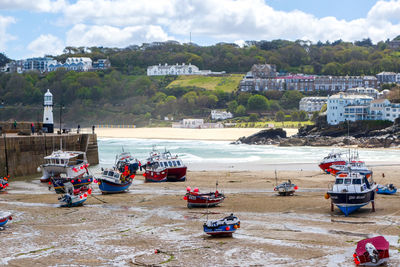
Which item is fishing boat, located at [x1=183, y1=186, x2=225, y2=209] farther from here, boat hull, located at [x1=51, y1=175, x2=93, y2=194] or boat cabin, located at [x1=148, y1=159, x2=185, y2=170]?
boat cabin, located at [x1=148, y1=159, x2=185, y2=170]

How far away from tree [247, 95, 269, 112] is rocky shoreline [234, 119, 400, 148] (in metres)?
54.0

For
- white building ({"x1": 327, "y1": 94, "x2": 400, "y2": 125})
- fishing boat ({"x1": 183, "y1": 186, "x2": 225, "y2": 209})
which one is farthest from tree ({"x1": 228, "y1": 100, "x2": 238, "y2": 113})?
fishing boat ({"x1": 183, "y1": 186, "x2": 225, "y2": 209})

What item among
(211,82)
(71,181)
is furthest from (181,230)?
(211,82)

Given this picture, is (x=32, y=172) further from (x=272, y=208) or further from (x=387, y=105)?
(x=387, y=105)

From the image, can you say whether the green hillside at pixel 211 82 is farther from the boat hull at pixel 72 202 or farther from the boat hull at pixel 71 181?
the boat hull at pixel 72 202

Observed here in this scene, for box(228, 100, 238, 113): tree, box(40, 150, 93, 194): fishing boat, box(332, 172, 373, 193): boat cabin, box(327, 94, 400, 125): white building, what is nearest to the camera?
box(332, 172, 373, 193): boat cabin

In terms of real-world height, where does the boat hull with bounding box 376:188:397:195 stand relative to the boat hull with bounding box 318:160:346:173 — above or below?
below

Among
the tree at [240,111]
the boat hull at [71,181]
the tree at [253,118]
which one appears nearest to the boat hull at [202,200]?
the boat hull at [71,181]

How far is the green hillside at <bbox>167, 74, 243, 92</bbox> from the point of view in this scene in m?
184

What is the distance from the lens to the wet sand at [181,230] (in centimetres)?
2012

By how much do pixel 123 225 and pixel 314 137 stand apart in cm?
6889

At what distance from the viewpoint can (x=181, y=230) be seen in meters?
24.4

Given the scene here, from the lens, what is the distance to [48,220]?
27.0 metres

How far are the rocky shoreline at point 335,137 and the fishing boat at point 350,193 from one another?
53693 millimetres
